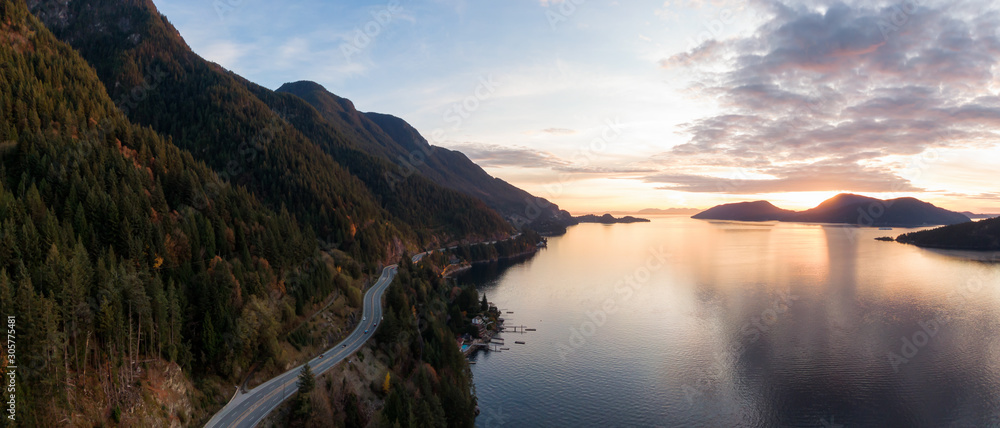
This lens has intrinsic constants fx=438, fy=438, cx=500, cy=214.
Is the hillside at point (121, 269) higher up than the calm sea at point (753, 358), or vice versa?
the hillside at point (121, 269)

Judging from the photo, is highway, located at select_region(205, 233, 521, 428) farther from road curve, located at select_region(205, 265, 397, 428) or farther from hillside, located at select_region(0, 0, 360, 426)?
hillside, located at select_region(0, 0, 360, 426)

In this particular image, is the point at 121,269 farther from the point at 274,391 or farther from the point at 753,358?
the point at 753,358

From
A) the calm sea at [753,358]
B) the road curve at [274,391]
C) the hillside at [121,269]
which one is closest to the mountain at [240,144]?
the hillside at [121,269]

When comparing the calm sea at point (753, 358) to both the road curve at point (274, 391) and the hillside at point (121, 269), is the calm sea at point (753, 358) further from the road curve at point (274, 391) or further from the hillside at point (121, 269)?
the hillside at point (121, 269)

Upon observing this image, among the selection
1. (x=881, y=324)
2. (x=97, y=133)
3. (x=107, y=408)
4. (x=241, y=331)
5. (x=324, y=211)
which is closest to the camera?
(x=107, y=408)

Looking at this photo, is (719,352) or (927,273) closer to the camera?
(719,352)

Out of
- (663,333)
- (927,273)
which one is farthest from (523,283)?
(927,273)

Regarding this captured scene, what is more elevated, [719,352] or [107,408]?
[107,408]

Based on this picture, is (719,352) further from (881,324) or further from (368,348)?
(368,348)
